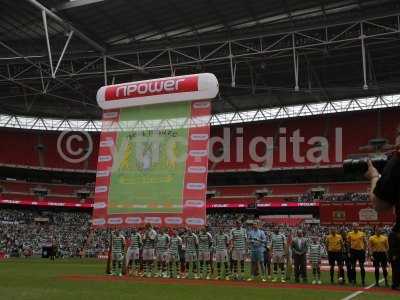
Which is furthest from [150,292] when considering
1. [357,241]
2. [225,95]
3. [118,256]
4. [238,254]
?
[225,95]

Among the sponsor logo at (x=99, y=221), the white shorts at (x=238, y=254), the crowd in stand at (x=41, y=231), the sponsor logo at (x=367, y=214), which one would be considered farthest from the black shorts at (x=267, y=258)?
the crowd in stand at (x=41, y=231)

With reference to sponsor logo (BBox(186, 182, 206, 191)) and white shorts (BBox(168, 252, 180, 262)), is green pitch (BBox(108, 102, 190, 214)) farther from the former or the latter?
white shorts (BBox(168, 252, 180, 262))

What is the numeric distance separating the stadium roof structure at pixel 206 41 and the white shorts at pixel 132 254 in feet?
44.5

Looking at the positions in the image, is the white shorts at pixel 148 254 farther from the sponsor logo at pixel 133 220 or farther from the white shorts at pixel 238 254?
the white shorts at pixel 238 254

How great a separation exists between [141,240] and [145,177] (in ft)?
9.08

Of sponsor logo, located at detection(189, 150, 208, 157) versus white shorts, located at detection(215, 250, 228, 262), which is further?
white shorts, located at detection(215, 250, 228, 262)

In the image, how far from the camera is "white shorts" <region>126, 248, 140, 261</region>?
1966 centimetres

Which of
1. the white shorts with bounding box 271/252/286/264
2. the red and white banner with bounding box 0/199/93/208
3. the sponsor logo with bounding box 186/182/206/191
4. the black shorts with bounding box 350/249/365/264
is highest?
the red and white banner with bounding box 0/199/93/208

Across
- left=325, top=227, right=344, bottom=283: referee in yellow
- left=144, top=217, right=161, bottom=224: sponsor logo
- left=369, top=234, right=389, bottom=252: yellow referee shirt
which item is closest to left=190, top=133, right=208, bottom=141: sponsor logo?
left=144, top=217, right=161, bottom=224: sponsor logo

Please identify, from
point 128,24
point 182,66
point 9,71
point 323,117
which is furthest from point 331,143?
point 9,71

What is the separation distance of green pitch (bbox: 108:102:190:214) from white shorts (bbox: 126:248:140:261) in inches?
75.4

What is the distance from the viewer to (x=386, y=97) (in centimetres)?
4644

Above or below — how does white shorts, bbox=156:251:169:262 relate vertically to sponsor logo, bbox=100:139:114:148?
below

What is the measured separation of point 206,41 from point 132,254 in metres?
16.3
